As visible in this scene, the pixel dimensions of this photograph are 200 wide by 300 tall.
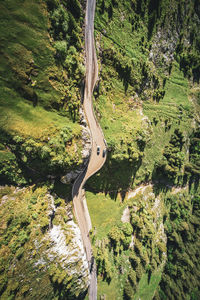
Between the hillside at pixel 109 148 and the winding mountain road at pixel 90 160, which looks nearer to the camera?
the hillside at pixel 109 148

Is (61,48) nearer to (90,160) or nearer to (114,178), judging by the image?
(90,160)

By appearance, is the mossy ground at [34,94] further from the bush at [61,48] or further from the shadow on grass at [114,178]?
the shadow on grass at [114,178]

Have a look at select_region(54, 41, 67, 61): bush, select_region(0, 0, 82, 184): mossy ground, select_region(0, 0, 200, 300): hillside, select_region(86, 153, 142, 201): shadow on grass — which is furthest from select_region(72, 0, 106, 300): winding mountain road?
select_region(54, 41, 67, 61): bush

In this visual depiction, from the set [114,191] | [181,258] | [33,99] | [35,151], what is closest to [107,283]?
[114,191]

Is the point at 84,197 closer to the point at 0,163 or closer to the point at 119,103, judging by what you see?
the point at 0,163

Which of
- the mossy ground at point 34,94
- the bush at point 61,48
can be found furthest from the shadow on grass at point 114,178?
the bush at point 61,48

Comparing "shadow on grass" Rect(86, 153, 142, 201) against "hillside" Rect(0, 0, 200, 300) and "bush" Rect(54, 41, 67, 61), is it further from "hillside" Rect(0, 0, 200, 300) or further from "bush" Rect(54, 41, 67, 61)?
"bush" Rect(54, 41, 67, 61)
